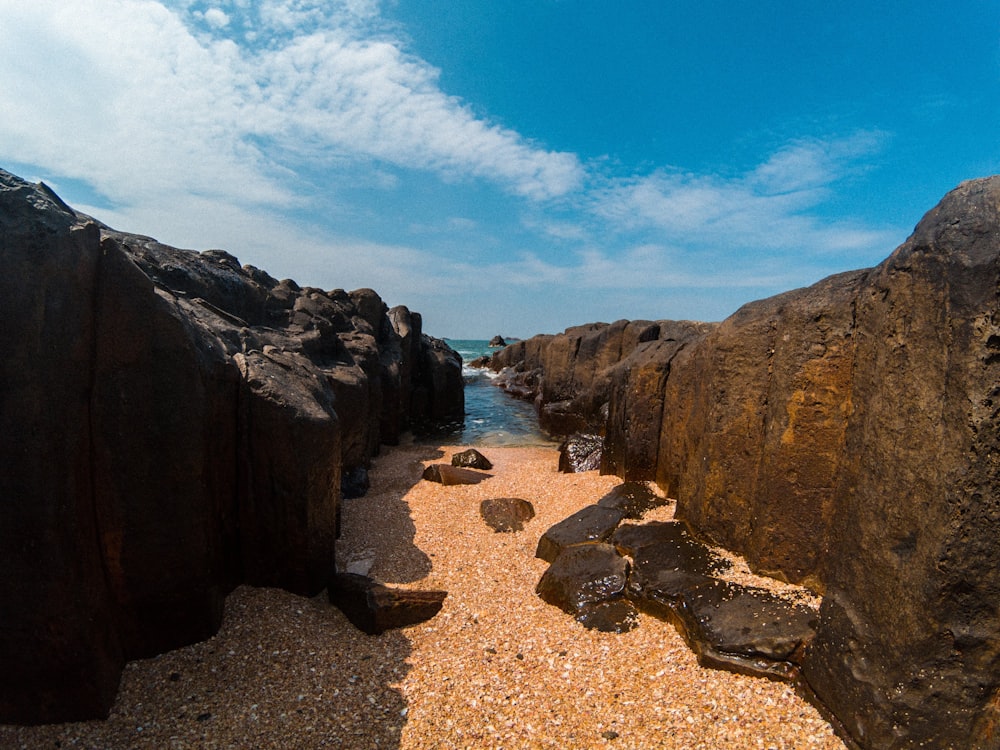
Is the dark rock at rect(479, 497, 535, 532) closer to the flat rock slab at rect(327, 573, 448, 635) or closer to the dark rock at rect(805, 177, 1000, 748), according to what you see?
the flat rock slab at rect(327, 573, 448, 635)

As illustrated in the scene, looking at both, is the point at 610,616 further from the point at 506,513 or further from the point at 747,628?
the point at 506,513

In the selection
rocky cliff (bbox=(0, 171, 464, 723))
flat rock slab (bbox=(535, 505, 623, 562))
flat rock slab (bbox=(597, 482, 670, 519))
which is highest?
rocky cliff (bbox=(0, 171, 464, 723))

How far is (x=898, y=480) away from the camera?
131 inches

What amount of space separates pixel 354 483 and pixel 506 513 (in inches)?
122

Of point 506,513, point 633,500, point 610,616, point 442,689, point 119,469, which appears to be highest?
point 119,469

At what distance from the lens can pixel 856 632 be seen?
3.51m

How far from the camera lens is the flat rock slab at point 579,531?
22.4ft

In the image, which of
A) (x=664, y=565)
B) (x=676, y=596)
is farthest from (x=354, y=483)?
(x=676, y=596)

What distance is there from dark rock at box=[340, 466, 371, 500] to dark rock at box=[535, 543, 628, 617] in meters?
4.60

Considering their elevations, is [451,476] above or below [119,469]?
below

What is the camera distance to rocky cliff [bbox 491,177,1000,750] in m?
2.92

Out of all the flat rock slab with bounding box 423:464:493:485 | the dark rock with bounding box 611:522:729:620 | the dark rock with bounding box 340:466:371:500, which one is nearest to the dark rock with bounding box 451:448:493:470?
the flat rock slab with bounding box 423:464:493:485

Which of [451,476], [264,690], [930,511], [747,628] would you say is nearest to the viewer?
[930,511]

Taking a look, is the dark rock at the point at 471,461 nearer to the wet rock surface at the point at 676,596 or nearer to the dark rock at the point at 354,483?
the dark rock at the point at 354,483
